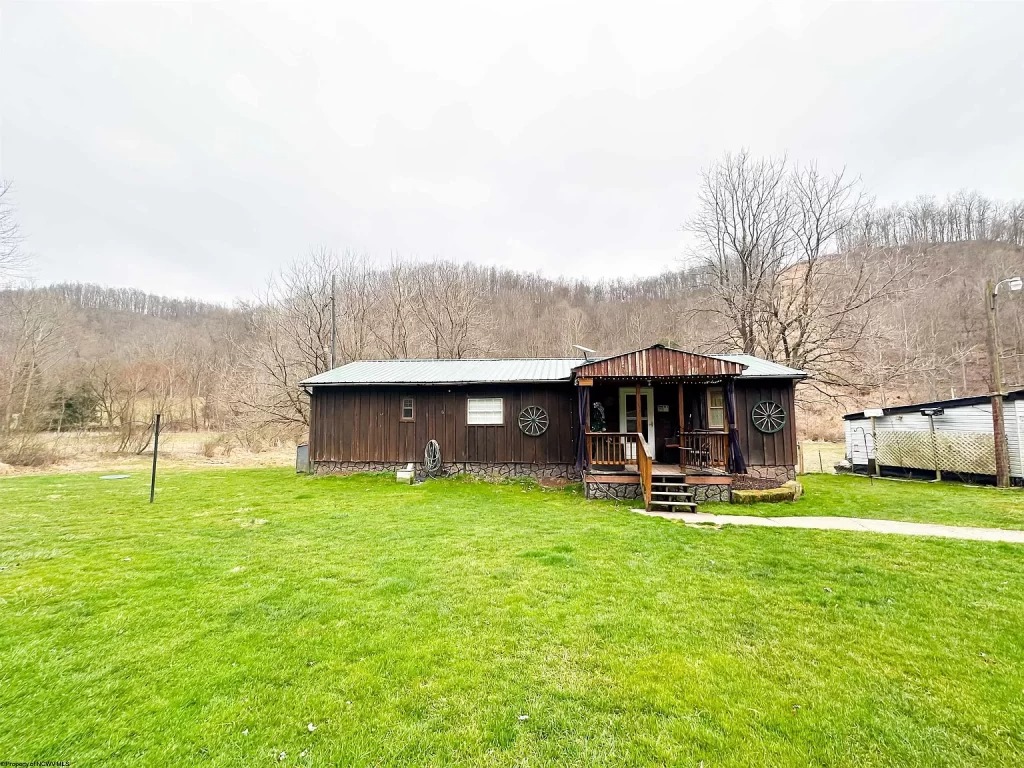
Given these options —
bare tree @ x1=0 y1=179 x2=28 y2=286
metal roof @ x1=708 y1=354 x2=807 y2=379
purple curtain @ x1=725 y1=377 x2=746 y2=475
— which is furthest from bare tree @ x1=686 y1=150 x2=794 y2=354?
bare tree @ x1=0 y1=179 x2=28 y2=286

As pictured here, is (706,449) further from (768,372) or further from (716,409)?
(768,372)

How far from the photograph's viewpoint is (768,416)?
36.0 feet

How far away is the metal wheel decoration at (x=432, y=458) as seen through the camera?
468 inches

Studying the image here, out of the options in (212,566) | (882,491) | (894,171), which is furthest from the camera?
(894,171)

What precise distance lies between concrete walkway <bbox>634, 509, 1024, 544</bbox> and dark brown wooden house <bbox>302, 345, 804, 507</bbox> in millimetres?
1387

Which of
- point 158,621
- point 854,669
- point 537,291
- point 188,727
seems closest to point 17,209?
point 158,621

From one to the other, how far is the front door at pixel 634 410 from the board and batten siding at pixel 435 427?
51.9 inches

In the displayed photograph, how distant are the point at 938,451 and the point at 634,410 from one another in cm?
901

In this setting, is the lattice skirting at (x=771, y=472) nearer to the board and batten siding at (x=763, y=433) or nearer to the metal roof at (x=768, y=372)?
the board and batten siding at (x=763, y=433)

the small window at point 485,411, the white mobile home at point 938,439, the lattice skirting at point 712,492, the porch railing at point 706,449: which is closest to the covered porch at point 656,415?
the porch railing at point 706,449

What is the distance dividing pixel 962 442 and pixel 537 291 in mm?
30866

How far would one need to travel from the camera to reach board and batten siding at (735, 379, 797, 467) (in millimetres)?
10898

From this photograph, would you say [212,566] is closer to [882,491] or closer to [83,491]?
[83,491]

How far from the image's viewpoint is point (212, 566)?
16.2ft
